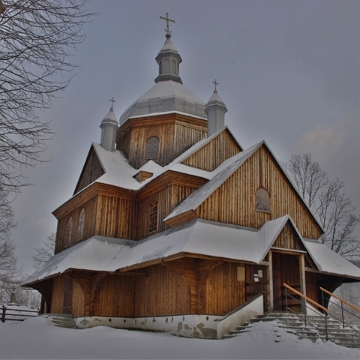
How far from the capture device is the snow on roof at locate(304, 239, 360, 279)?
17422mm

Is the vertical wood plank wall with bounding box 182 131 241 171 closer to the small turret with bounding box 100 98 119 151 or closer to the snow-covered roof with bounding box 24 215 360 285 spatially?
the snow-covered roof with bounding box 24 215 360 285

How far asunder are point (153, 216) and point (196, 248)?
5.74 metres

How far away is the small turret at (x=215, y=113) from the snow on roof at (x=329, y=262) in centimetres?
726

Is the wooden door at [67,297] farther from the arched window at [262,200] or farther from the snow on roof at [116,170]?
the arched window at [262,200]

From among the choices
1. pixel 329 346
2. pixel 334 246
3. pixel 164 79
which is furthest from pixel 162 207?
pixel 334 246

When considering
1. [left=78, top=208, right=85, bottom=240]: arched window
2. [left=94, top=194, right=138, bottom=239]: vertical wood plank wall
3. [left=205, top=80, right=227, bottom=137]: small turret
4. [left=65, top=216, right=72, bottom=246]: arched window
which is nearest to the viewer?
[left=94, top=194, right=138, bottom=239]: vertical wood plank wall

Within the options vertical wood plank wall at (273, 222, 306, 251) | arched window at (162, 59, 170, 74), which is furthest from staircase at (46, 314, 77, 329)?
arched window at (162, 59, 170, 74)

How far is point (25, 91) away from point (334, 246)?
2367 centimetres

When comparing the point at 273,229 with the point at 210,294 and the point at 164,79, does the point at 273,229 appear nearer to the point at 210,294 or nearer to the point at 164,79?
the point at 210,294

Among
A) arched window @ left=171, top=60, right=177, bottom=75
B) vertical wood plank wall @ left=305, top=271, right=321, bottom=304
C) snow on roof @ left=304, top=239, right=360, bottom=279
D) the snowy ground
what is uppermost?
arched window @ left=171, top=60, right=177, bottom=75

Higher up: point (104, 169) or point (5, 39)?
point (104, 169)

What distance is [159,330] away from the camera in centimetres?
1666

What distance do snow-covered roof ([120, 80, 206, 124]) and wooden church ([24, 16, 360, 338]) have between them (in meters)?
0.06

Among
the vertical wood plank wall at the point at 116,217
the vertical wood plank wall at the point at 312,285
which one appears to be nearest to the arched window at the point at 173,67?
the vertical wood plank wall at the point at 116,217
